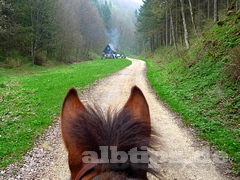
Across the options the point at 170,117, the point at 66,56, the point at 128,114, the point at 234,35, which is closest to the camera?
the point at 128,114

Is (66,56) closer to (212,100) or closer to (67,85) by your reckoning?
(67,85)

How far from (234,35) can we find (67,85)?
10036 mm

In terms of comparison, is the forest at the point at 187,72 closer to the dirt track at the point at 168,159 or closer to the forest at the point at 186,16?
the forest at the point at 186,16

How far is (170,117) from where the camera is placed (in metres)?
7.32

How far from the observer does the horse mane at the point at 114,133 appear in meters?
1.11

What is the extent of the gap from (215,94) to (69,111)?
7.82 m

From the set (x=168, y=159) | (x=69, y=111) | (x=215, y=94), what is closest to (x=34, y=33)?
(x=215, y=94)

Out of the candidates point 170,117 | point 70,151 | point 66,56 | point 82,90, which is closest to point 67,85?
point 82,90

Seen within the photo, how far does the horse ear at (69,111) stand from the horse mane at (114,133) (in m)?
0.04

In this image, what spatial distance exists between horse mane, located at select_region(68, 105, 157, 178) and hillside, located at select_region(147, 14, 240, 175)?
383 cm

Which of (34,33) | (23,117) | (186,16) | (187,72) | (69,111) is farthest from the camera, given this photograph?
(34,33)

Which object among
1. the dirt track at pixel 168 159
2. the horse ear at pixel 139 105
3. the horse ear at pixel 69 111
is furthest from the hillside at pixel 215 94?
the horse ear at pixel 69 111

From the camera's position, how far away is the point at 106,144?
3.72 feet

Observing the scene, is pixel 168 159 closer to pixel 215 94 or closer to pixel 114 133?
pixel 114 133
